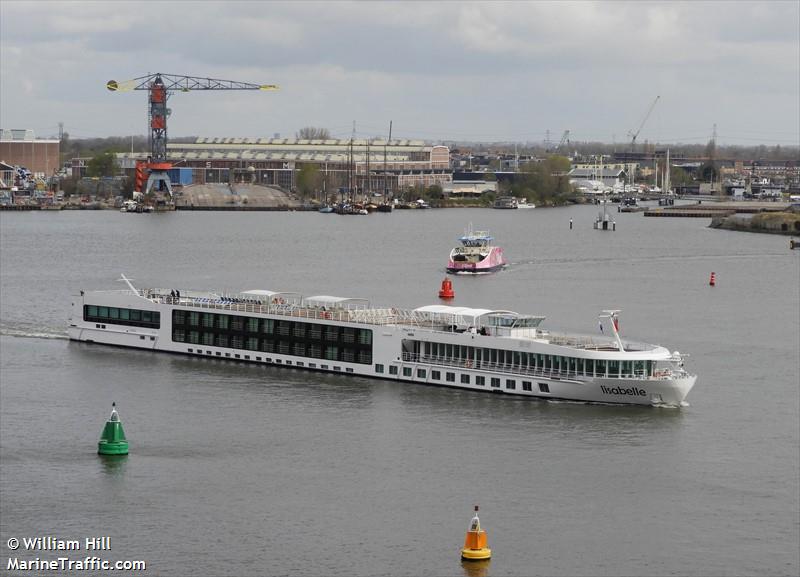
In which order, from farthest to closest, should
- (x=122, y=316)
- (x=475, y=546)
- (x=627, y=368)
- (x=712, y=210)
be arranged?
(x=712, y=210) < (x=122, y=316) < (x=627, y=368) < (x=475, y=546)

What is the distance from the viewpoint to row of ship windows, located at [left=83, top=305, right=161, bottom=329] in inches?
1529

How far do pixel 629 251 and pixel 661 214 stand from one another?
1959 inches

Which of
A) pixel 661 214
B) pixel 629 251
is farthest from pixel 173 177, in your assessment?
pixel 629 251

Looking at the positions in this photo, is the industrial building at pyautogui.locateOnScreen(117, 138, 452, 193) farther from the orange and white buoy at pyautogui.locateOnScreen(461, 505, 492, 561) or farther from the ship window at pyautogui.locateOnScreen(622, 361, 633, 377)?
the orange and white buoy at pyautogui.locateOnScreen(461, 505, 492, 561)

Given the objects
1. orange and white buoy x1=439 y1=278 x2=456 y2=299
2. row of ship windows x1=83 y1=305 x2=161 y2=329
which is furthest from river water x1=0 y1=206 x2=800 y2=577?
orange and white buoy x1=439 y1=278 x2=456 y2=299

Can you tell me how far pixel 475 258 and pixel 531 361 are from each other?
30160 millimetres

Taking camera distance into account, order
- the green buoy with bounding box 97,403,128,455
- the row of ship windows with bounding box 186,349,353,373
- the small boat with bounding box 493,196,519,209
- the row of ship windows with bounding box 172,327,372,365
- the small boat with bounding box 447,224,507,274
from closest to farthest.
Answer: the green buoy with bounding box 97,403,128,455 → the row of ship windows with bounding box 172,327,372,365 → the row of ship windows with bounding box 186,349,353,373 → the small boat with bounding box 447,224,507,274 → the small boat with bounding box 493,196,519,209

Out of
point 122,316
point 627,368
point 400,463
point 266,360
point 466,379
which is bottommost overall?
point 400,463

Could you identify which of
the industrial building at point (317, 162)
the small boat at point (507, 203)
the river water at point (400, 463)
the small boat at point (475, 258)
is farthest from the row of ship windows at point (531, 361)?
the industrial building at point (317, 162)

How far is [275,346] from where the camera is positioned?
36.5 m

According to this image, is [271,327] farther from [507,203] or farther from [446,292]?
[507,203]

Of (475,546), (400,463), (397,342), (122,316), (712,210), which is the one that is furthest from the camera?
(712,210)

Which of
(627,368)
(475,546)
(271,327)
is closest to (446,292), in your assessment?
(271,327)

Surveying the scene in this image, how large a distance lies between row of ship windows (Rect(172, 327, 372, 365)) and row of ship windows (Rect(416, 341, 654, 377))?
5.01ft
